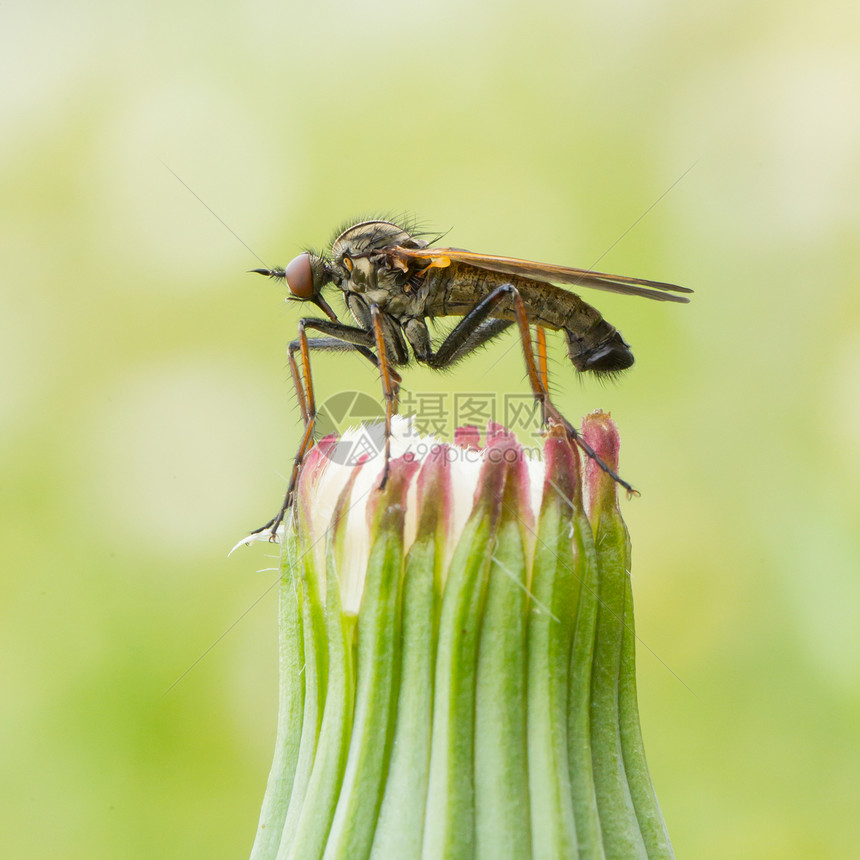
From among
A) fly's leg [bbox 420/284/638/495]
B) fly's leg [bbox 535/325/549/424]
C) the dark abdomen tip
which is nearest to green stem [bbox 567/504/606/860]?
fly's leg [bbox 420/284/638/495]

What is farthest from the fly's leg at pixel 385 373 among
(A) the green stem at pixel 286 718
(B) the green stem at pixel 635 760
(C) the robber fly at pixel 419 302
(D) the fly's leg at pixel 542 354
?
(B) the green stem at pixel 635 760

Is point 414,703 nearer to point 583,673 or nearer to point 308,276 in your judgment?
point 583,673

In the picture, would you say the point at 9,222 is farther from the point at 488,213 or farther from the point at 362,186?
the point at 488,213

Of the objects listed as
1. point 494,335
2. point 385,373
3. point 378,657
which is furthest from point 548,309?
point 378,657

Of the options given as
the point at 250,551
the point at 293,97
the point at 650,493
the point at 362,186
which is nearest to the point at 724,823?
the point at 650,493

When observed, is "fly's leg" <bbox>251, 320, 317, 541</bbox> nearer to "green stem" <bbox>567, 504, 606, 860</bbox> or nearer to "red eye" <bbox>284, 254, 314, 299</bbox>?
"red eye" <bbox>284, 254, 314, 299</bbox>
